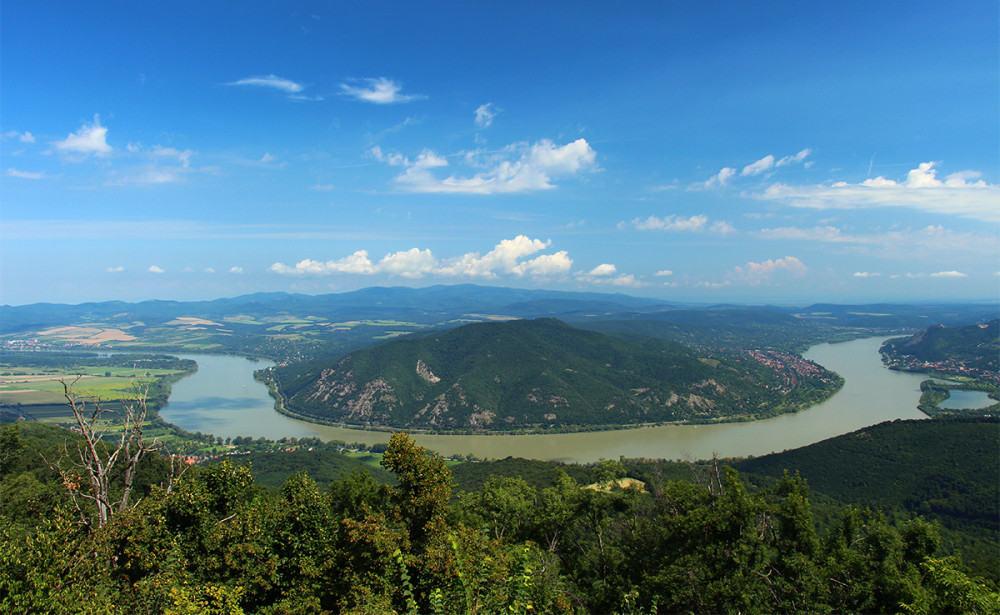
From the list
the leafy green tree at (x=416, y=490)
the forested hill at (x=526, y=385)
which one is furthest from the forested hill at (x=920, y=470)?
the leafy green tree at (x=416, y=490)

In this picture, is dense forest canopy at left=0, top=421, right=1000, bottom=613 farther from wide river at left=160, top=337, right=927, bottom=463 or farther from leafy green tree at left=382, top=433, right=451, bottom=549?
wide river at left=160, top=337, right=927, bottom=463

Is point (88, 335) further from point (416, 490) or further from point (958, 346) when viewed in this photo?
point (958, 346)

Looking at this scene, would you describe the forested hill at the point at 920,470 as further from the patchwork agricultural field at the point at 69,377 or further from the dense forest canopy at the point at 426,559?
the patchwork agricultural field at the point at 69,377

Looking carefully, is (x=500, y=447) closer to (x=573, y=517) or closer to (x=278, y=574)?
(x=573, y=517)

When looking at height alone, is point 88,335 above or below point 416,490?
below

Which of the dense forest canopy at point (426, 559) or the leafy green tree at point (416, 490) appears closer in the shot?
the dense forest canopy at point (426, 559)

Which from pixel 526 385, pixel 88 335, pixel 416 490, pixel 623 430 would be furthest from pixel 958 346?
pixel 88 335
